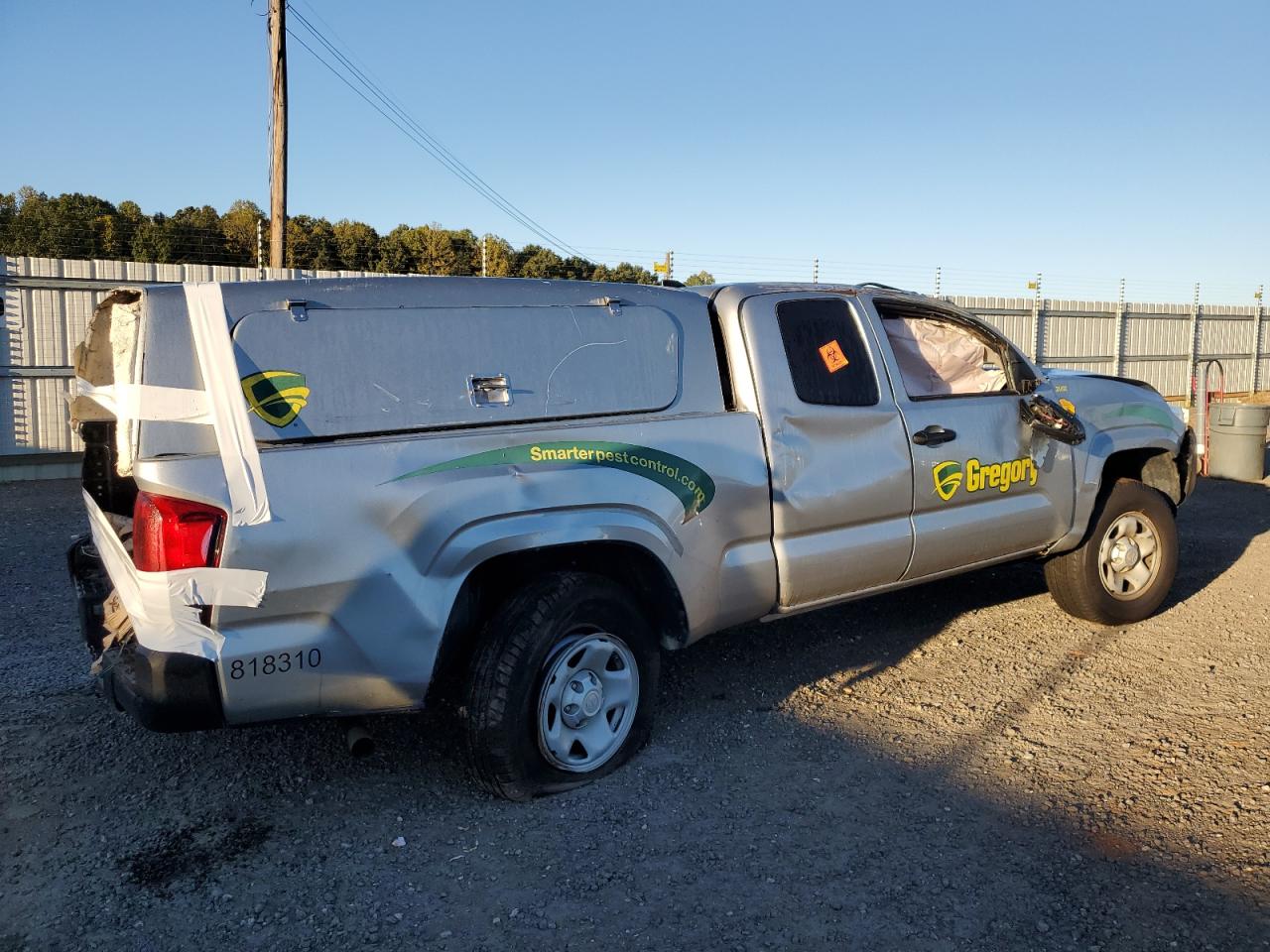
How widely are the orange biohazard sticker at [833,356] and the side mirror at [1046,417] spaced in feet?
4.03

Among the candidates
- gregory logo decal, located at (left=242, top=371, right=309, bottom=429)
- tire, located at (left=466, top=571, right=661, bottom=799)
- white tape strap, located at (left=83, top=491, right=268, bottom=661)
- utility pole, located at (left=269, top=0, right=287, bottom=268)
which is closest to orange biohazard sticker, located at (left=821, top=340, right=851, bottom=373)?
tire, located at (left=466, top=571, right=661, bottom=799)

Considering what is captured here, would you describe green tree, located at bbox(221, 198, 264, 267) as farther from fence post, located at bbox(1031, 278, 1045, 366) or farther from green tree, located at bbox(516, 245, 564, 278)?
fence post, located at bbox(1031, 278, 1045, 366)

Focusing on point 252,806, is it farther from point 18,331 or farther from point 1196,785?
point 18,331

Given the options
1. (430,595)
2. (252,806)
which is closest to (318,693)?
(430,595)

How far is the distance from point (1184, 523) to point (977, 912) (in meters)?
7.07

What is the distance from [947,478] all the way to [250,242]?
65.8ft

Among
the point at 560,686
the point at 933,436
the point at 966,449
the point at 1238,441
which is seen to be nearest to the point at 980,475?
the point at 966,449

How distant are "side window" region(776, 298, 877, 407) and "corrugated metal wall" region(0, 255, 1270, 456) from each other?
394 centimetres

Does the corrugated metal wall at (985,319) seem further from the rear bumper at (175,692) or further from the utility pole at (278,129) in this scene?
the rear bumper at (175,692)

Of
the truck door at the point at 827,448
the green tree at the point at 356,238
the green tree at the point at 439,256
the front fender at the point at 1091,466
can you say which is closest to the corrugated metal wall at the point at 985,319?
the truck door at the point at 827,448

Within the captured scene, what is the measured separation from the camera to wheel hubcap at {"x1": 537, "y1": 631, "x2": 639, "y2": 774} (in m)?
3.65

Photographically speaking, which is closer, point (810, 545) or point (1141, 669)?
point (810, 545)

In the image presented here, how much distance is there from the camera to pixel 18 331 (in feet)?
37.6

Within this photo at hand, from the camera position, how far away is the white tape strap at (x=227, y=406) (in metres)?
3.03
